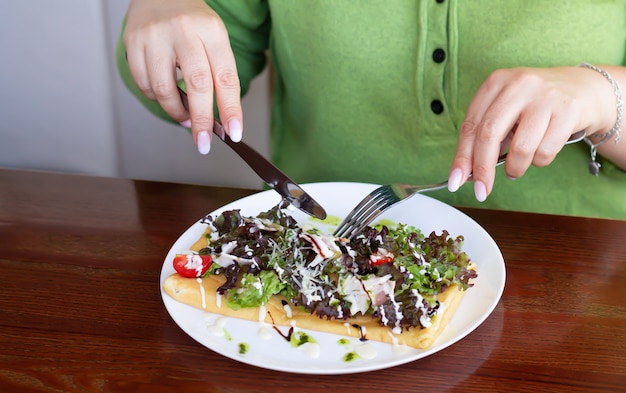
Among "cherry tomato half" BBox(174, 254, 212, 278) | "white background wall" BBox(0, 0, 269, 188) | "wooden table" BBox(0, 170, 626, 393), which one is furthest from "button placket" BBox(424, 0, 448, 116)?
"white background wall" BBox(0, 0, 269, 188)

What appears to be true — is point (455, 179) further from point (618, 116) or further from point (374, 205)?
point (618, 116)

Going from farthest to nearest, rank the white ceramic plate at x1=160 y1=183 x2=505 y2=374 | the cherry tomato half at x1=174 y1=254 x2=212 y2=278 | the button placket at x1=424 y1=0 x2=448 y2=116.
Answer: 1. the button placket at x1=424 y1=0 x2=448 y2=116
2. the cherry tomato half at x1=174 y1=254 x2=212 y2=278
3. the white ceramic plate at x1=160 y1=183 x2=505 y2=374

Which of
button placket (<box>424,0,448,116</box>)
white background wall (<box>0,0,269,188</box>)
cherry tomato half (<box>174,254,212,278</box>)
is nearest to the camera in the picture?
cherry tomato half (<box>174,254,212,278</box>)

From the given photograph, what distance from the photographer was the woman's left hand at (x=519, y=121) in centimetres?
95

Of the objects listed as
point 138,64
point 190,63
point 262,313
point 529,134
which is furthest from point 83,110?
point 529,134

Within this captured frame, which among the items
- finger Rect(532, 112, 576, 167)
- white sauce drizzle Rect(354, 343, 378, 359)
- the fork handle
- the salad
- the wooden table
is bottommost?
the wooden table

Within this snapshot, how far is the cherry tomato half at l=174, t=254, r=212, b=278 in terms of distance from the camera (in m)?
0.94

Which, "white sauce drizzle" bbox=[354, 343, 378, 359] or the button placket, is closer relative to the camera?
"white sauce drizzle" bbox=[354, 343, 378, 359]

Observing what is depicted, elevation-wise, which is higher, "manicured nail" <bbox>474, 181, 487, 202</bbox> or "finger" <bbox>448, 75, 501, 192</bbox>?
"finger" <bbox>448, 75, 501, 192</bbox>

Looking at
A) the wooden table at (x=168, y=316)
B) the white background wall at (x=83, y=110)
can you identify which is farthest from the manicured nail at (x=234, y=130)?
the white background wall at (x=83, y=110)

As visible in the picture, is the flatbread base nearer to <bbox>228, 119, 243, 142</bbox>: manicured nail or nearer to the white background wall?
<bbox>228, 119, 243, 142</bbox>: manicured nail

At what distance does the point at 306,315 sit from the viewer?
2.90 ft

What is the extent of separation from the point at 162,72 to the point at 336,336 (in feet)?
1.77

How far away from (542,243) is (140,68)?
0.76 m
